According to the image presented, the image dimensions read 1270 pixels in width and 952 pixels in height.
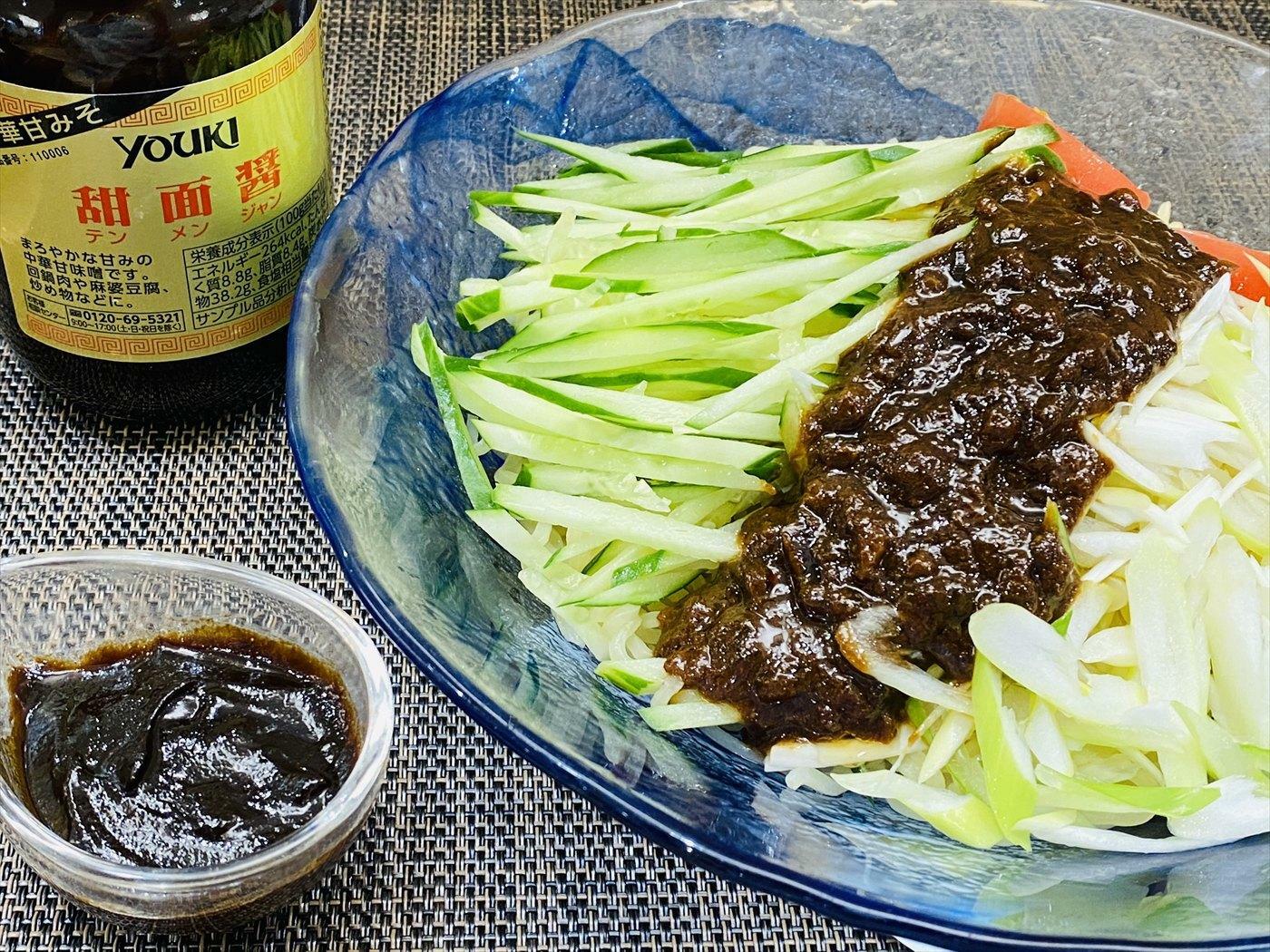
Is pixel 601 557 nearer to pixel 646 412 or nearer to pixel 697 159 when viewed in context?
pixel 646 412

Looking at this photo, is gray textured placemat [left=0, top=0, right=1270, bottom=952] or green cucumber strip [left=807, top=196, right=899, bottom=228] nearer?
gray textured placemat [left=0, top=0, right=1270, bottom=952]

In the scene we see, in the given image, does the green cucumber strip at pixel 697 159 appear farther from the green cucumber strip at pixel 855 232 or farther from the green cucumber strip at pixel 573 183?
the green cucumber strip at pixel 855 232

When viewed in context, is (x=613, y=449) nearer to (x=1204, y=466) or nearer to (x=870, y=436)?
(x=870, y=436)

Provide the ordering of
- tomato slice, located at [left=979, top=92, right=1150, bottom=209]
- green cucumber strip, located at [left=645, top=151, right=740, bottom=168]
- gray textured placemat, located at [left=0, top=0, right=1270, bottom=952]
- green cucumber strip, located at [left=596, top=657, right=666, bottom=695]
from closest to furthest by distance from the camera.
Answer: green cucumber strip, located at [left=596, top=657, right=666, bottom=695], gray textured placemat, located at [left=0, top=0, right=1270, bottom=952], tomato slice, located at [left=979, top=92, right=1150, bottom=209], green cucumber strip, located at [left=645, top=151, right=740, bottom=168]

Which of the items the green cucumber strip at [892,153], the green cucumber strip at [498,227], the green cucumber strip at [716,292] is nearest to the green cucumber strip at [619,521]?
the green cucumber strip at [716,292]

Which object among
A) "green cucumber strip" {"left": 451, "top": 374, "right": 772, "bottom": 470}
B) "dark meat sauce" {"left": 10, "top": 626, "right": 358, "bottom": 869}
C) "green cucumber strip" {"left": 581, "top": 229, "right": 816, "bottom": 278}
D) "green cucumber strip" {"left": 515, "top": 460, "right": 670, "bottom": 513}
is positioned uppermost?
"green cucumber strip" {"left": 581, "top": 229, "right": 816, "bottom": 278}

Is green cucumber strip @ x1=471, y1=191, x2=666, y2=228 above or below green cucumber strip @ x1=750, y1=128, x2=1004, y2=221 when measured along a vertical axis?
below

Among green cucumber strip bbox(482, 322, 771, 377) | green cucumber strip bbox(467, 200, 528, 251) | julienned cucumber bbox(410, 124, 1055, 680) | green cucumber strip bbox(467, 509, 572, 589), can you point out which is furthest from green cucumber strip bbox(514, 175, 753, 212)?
green cucumber strip bbox(467, 509, 572, 589)

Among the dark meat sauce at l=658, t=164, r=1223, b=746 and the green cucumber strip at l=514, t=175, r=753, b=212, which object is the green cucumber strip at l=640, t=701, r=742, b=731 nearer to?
the dark meat sauce at l=658, t=164, r=1223, b=746
